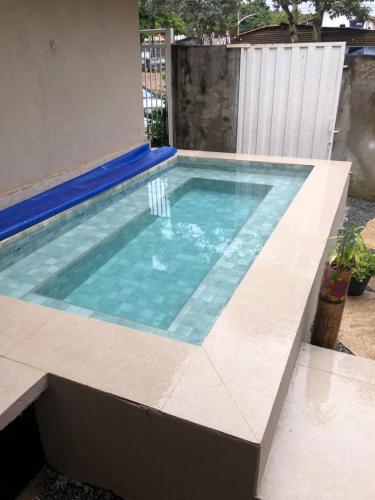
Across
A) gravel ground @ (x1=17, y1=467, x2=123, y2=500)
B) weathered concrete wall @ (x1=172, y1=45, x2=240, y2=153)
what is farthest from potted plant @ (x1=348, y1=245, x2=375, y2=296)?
weathered concrete wall @ (x1=172, y1=45, x2=240, y2=153)

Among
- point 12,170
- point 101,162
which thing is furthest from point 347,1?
point 12,170

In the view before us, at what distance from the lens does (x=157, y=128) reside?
23.4 ft

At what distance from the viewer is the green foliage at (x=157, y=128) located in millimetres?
7047

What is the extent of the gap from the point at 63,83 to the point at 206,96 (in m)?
2.57

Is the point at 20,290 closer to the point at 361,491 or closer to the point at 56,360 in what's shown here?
the point at 56,360

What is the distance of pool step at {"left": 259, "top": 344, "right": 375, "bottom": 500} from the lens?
1594mm

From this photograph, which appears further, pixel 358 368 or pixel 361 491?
pixel 358 368

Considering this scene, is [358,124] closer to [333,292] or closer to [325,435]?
[333,292]

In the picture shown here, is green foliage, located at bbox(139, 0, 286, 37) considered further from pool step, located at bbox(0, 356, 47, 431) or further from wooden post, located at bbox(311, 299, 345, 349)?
pool step, located at bbox(0, 356, 47, 431)

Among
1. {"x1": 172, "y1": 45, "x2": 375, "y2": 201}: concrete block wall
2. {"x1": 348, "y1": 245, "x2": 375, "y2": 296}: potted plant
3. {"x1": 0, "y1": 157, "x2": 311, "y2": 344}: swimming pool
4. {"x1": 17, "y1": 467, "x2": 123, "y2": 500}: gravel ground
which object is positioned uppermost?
{"x1": 172, "y1": 45, "x2": 375, "y2": 201}: concrete block wall

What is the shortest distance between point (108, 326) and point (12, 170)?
266 centimetres

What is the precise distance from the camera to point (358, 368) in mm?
2211

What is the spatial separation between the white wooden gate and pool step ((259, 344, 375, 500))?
4.54 metres

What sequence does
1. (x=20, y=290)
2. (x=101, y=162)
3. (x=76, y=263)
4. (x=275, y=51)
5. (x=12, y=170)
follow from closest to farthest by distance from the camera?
(x=20, y=290)
(x=76, y=263)
(x=12, y=170)
(x=101, y=162)
(x=275, y=51)
